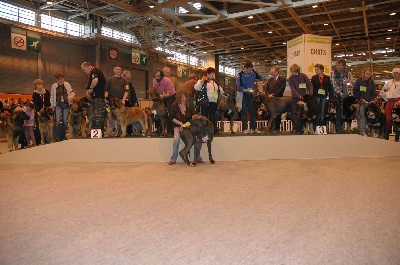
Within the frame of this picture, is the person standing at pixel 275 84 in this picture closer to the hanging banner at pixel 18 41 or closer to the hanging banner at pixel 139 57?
the hanging banner at pixel 18 41

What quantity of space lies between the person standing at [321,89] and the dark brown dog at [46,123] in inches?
233

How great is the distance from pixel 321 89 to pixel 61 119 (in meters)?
5.91

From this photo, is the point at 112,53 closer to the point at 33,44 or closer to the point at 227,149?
the point at 33,44

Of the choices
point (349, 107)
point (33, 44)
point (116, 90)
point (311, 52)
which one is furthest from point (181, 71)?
point (349, 107)

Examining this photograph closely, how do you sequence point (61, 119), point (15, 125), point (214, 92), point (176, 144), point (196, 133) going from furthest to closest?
1. point (61, 119)
2. point (15, 125)
3. point (214, 92)
4. point (176, 144)
5. point (196, 133)

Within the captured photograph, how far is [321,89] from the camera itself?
6.88 meters

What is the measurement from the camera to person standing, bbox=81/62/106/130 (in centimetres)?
676

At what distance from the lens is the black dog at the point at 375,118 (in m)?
6.92

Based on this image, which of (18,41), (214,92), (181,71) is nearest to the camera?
A: (214,92)

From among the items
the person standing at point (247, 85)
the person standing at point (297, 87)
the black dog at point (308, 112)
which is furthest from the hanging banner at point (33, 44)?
the black dog at point (308, 112)

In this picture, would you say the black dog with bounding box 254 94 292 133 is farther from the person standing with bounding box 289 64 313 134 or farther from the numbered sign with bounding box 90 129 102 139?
the numbered sign with bounding box 90 129 102 139

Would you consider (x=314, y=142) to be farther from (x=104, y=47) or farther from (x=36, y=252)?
(x=104, y=47)

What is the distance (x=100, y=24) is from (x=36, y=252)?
16931 millimetres

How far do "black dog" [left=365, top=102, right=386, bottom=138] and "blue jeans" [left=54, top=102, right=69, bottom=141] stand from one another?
678 cm
